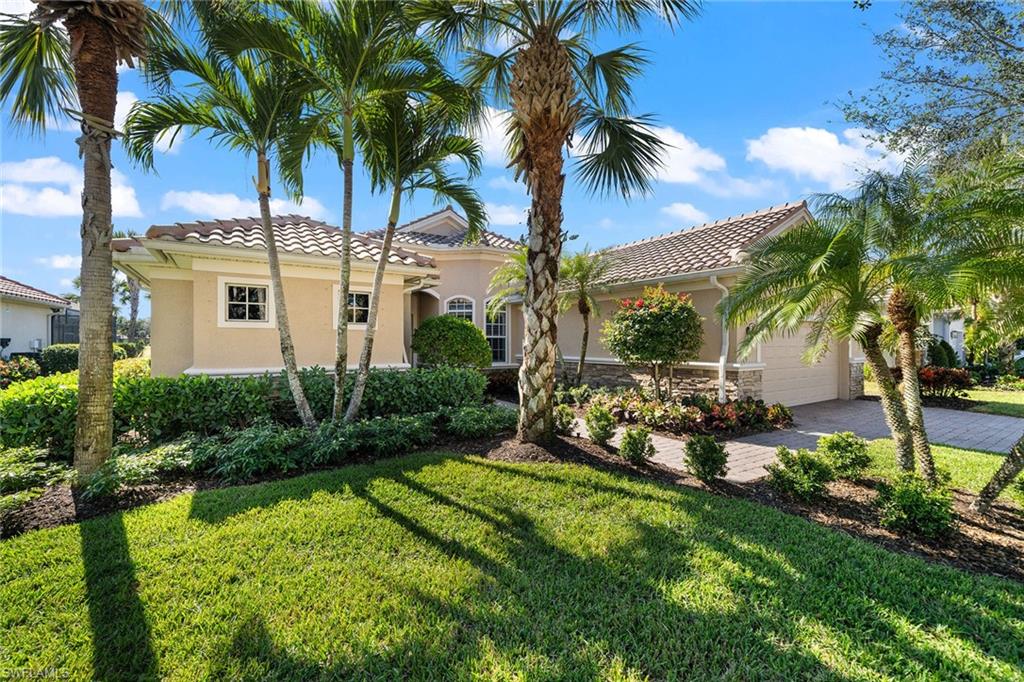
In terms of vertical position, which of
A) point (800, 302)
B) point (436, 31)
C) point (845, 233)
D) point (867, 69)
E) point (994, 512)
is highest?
point (867, 69)

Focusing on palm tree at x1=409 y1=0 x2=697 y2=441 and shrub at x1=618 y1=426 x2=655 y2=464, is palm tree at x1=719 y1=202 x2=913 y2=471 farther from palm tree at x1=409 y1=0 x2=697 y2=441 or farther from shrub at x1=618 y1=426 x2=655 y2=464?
palm tree at x1=409 y1=0 x2=697 y2=441

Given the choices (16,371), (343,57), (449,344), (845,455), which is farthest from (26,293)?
(845,455)

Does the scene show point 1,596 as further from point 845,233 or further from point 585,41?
point 585,41

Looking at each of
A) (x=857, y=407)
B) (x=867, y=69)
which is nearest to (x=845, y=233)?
(x=867, y=69)

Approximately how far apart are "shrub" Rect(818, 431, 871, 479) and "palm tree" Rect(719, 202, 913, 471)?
571mm

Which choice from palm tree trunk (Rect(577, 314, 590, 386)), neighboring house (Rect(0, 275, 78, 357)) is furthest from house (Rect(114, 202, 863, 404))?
neighboring house (Rect(0, 275, 78, 357))

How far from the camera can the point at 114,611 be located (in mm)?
3213

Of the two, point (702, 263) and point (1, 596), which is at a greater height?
point (702, 263)

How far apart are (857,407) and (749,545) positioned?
1277 cm

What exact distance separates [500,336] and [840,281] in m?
13.2

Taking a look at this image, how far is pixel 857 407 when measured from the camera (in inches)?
538

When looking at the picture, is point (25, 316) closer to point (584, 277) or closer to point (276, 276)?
point (276, 276)

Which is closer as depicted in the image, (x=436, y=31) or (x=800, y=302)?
(x=800, y=302)

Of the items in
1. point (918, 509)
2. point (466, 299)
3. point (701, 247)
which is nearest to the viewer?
point (918, 509)
